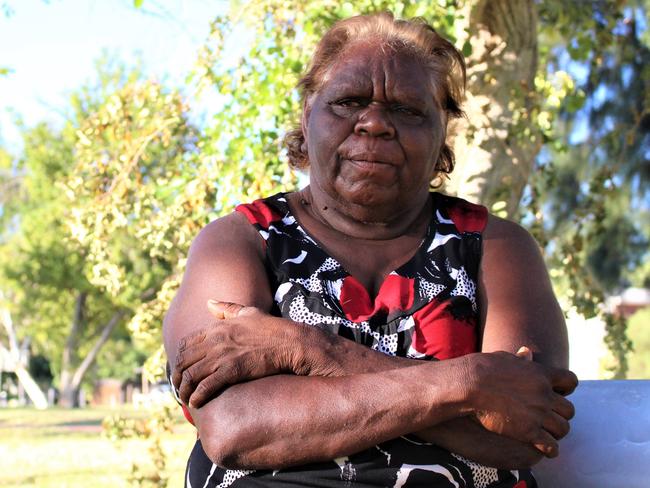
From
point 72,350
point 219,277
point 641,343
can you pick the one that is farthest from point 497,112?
point 72,350

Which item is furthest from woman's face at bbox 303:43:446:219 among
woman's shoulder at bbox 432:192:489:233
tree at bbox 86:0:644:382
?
tree at bbox 86:0:644:382

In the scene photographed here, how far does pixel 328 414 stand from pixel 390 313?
34cm

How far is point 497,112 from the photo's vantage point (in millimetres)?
4648

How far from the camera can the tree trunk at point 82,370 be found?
35750mm

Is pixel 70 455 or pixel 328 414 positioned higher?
pixel 328 414

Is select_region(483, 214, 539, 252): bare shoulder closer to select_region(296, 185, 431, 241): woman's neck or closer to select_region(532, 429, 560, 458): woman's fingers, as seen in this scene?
select_region(296, 185, 431, 241): woman's neck

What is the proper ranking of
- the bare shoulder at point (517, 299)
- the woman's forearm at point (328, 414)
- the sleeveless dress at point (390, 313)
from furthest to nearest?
the bare shoulder at point (517, 299) < the sleeveless dress at point (390, 313) < the woman's forearm at point (328, 414)

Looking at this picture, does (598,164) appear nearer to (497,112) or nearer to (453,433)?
(497,112)

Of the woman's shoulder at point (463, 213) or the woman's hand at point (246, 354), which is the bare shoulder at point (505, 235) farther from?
the woman's hand at point (246, 354)

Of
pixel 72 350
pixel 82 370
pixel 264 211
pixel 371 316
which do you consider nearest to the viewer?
pixel 371 316

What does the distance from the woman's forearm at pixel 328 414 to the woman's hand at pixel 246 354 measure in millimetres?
33

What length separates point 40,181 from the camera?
30672 millimetres

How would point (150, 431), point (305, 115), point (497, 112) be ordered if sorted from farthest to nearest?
point (150, 431)
point (497, 112)
point (305, 115)

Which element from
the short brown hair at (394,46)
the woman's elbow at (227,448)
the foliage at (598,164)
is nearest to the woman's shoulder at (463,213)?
Result: the short brown hair at (394,46)
